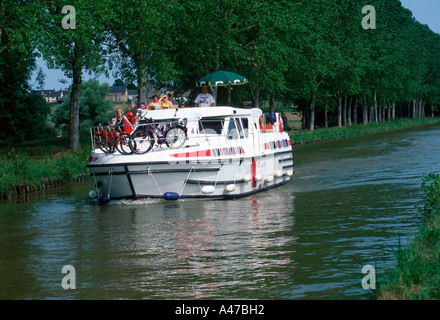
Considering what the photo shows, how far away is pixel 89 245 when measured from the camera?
14734mm

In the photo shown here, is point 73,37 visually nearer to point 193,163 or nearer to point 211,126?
point 211,126

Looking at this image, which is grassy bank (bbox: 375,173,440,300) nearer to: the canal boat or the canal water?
the canal water

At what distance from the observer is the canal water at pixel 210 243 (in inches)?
429

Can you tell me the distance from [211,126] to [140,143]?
2941 mm

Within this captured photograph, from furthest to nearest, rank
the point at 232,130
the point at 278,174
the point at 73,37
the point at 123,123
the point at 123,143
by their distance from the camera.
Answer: the point at 73,37 → the point at 278,174 → the point at 232,130 → the point at 123,123 → the point at 123,143

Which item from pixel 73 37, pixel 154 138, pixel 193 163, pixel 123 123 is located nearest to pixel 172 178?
pixel 193 163

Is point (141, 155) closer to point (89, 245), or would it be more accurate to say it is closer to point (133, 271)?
point (89, 245)

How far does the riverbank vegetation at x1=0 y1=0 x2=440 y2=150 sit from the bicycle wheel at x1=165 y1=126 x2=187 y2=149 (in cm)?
928

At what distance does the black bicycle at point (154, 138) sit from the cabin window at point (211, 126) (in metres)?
1.47

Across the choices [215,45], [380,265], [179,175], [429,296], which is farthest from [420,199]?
[215,45]

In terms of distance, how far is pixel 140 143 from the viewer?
20.9 meters

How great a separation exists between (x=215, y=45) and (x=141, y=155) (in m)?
24.9

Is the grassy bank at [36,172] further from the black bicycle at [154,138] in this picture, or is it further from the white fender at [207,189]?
the white fender at [207,189]

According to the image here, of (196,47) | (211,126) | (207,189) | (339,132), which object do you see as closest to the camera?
(207,189)
